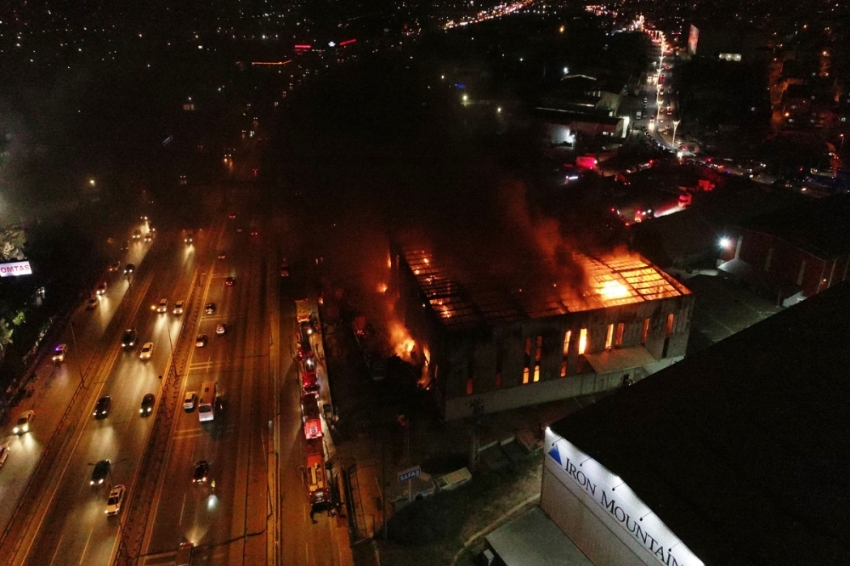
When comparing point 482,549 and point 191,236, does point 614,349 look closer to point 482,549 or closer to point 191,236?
point 482,549

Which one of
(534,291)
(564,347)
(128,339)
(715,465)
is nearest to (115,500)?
(128,339)

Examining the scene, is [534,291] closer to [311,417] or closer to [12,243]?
[311,417]

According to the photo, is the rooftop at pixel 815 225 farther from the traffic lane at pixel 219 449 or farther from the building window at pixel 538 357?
the traffic lane at pixel 219 449

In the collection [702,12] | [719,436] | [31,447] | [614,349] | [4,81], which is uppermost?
[702,12]

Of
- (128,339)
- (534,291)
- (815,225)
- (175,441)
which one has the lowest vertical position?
(175,441)

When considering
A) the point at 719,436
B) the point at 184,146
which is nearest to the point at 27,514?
the point at 719,436

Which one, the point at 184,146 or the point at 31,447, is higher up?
the point at 184,146

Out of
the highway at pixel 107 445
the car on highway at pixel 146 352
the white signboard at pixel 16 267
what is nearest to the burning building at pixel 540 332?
the highway at pixel 107 445
